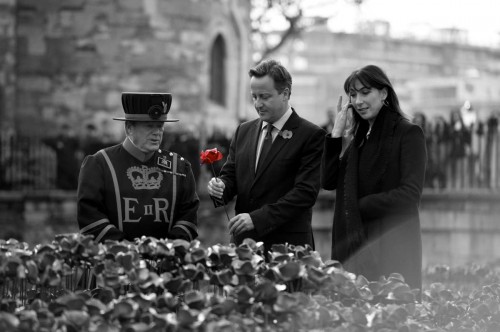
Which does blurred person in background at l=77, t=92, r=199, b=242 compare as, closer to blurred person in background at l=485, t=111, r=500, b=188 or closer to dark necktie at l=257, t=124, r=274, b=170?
dark necktie at l=257, t=124, r=274, b=170

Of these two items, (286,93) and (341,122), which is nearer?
(341,122)

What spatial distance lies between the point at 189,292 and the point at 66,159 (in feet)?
34.5

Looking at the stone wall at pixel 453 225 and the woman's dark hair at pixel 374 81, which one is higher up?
the woman's dark hair at pixel 374 81

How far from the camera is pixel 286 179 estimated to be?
6129mm

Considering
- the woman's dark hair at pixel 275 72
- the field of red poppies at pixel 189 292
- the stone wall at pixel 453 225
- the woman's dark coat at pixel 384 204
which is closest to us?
the field of red poppies at pixel 189 292

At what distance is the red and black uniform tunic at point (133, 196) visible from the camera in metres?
5.50

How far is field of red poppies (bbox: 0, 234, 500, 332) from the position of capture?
13.3ft

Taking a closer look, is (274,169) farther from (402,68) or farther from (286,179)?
(402,68)

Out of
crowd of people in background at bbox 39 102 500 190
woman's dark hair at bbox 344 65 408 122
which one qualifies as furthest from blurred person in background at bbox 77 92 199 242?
crowd of people in background at bbox 39 102 500 190

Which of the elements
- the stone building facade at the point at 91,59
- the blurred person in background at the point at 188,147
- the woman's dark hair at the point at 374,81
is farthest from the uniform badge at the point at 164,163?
the stone building facade at the point at 91,59

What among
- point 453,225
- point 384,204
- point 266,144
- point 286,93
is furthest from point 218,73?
point 384,204

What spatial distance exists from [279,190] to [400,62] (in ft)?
188

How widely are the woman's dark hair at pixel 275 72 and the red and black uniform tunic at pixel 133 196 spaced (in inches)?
30.1

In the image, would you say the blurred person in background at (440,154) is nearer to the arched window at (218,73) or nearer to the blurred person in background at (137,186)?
the arched window at (218,73)
